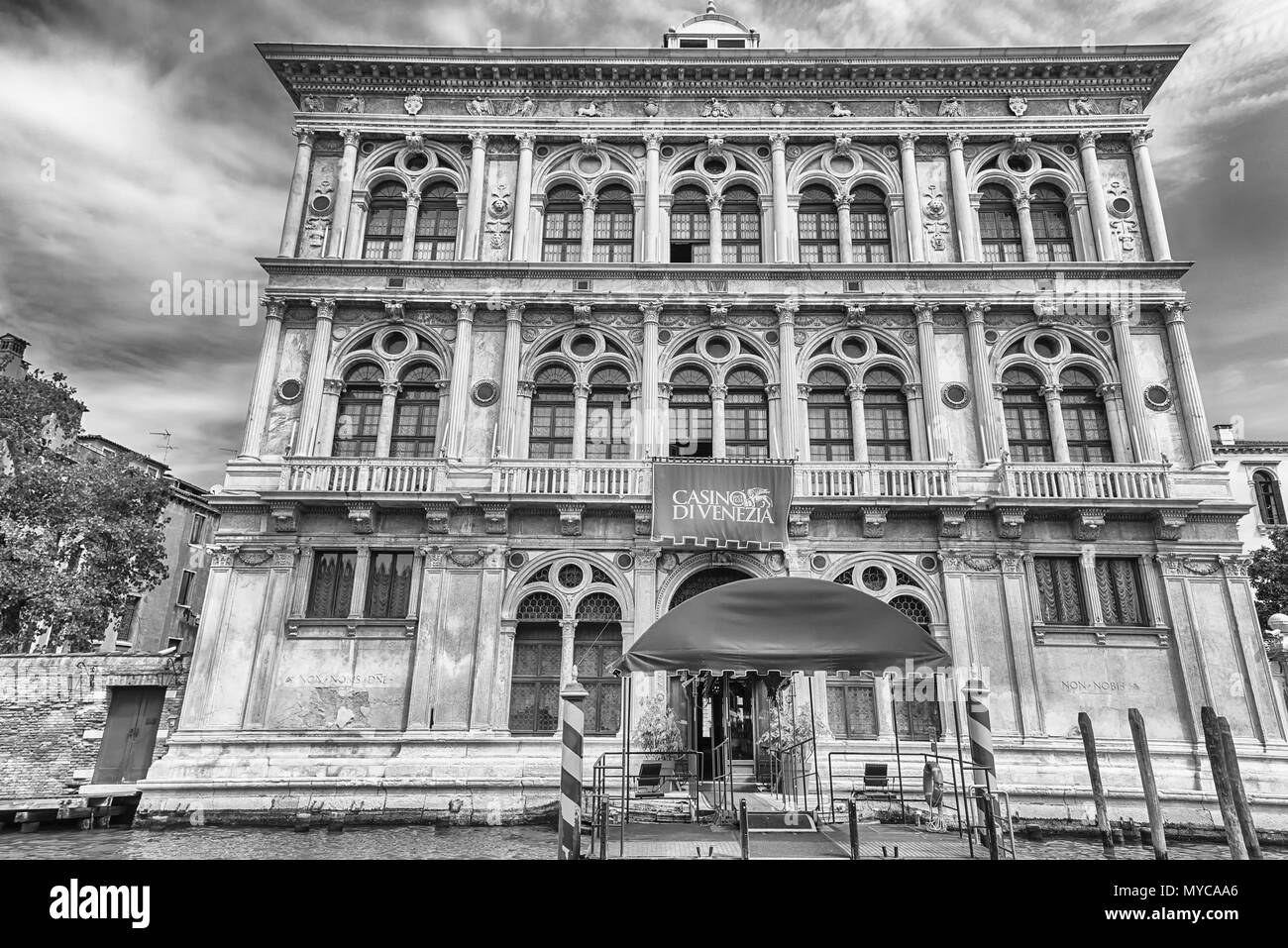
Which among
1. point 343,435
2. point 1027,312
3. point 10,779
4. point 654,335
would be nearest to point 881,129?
point 1027,312

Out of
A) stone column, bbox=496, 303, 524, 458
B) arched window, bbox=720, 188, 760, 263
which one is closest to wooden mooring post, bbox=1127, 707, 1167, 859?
stone column, bbox=496, 303, 524, 458

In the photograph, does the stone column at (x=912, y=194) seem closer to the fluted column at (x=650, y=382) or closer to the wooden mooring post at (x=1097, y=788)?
the fluted column at (x=650, y=382)

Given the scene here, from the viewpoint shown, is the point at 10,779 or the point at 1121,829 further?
the point at 10,779

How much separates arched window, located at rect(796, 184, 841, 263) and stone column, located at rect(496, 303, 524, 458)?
8.25 metres

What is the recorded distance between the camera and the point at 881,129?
74.8ft

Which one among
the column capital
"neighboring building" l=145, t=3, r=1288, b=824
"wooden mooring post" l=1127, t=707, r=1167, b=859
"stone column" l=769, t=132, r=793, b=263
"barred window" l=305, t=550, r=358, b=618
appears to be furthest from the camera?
"stone column" l=769, t=132, r=793, b=263

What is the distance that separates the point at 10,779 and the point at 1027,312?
1093 inches

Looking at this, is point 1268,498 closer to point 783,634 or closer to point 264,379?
point 783,634

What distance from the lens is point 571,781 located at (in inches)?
345

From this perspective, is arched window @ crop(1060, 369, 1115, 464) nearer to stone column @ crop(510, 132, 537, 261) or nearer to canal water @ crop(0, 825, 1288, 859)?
canal water @ crop(0, 825, 1288, 859)

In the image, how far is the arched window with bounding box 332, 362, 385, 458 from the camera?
824 inches

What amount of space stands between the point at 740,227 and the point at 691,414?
234 inches

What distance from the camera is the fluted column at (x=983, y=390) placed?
65.8 feet
